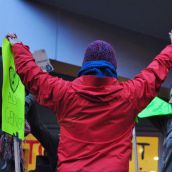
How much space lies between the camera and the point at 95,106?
6.67 ft

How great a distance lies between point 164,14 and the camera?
5164 millimetres

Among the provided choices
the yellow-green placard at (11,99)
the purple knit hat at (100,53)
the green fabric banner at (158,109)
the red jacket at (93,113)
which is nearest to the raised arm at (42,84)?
the red jacket at (93,113)

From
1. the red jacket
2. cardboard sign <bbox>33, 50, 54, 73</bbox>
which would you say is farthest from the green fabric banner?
the red jacket

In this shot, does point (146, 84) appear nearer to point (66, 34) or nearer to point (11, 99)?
point (11, 99)

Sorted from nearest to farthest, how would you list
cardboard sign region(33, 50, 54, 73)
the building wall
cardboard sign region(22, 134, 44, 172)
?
cardboard sign region(33, 50, 54, 73) < the building wall < cardboard sign region(22, 134, 44, 172)

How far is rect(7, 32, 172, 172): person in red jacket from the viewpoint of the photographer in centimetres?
198

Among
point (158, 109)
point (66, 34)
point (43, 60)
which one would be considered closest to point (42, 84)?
point (43, 60)

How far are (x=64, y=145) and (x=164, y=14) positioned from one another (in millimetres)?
3469

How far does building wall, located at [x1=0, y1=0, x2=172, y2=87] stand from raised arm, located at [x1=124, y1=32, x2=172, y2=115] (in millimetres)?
2538

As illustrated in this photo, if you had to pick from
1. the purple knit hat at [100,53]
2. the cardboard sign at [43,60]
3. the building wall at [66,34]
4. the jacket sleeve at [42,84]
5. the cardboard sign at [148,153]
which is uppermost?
the building wall at [66,34]

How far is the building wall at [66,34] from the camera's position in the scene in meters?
4.60

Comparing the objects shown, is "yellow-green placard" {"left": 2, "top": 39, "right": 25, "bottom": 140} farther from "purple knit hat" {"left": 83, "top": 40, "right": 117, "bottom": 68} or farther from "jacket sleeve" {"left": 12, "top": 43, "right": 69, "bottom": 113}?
"purple knit hat" {"left": 83, "top": 40, "right": 117, "bottom": 68}

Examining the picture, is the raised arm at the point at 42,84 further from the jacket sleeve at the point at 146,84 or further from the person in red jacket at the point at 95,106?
the jacket sleeve at the point at 146,84

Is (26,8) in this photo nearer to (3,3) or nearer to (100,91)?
(3,3)
